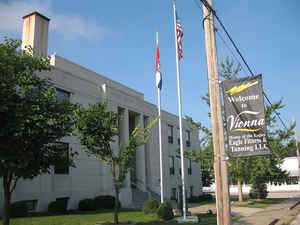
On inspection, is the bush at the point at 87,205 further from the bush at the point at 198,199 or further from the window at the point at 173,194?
the bush at the point at 198,199

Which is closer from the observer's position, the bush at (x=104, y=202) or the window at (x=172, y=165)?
the bush at (x=104, y=202)

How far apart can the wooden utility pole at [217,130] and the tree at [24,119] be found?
18.8 feet

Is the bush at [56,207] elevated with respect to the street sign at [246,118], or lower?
lower

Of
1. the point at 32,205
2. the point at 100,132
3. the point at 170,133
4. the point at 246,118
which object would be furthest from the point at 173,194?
the point at 246,118

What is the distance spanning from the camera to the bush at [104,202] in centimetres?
2106

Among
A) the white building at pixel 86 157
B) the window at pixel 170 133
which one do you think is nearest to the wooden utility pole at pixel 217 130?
the white building at pixel 86 157

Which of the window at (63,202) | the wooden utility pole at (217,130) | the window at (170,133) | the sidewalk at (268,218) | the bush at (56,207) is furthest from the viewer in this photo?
the window at (170,133)

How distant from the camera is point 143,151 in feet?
97.3

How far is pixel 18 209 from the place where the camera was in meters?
15.5

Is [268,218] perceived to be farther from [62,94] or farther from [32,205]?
[62,94]

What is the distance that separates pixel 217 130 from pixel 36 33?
1917cm

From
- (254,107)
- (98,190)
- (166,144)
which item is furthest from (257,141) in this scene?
(166,144)

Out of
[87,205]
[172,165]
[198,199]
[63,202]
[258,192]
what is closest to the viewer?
[63,202]

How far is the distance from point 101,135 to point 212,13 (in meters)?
7.88
